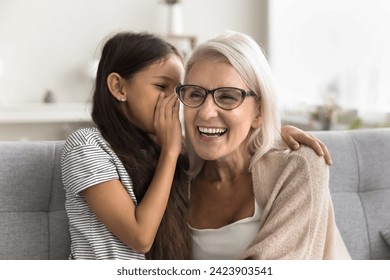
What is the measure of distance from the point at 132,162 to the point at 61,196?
36 centimetres

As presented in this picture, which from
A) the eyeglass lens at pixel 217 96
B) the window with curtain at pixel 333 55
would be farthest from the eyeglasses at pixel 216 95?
the window with curtain at pixel 333 55

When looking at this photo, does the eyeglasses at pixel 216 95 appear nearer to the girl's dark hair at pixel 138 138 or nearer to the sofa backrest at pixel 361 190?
the girl's dark hair at pixel 138 138

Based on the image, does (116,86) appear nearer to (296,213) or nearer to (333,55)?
(296,213)

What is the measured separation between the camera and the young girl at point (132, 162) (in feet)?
5.05

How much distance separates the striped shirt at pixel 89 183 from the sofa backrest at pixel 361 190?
2.59 ft

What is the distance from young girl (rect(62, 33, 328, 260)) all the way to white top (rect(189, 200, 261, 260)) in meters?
0.07

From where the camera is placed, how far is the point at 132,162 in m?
1.66

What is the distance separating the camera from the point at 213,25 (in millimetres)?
5934

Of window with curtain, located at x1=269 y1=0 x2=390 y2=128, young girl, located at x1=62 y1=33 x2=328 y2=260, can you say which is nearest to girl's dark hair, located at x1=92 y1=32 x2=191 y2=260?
young girl, located at x1=62 y1=33 x2=328 y2=260

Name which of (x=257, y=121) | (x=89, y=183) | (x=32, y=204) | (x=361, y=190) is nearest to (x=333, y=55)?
(x=361, y=190)
